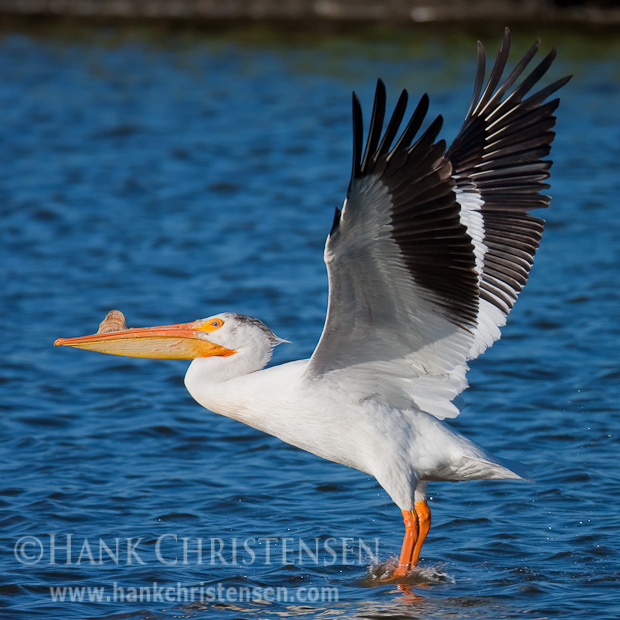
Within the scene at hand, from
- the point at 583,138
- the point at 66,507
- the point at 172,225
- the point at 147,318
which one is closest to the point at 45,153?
the point at 172,225

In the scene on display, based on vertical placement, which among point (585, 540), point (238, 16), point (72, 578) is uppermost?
point (238, 16)

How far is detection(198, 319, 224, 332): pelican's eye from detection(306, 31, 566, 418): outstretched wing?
687mm

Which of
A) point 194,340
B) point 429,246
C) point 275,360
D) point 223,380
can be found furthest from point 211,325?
point 275,360

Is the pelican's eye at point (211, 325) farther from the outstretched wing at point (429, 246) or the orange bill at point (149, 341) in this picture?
the outstretched wing at point (429, 246)

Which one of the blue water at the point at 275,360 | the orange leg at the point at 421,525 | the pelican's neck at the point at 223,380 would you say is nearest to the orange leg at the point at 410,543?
the orange leg at the point at 421,525

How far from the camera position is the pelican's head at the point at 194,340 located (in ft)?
19.3

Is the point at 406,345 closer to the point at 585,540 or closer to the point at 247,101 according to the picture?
the point at 585,540

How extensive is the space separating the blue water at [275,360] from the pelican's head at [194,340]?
3.30 ft

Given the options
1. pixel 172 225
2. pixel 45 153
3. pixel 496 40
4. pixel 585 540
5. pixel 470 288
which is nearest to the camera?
pixel 470 288

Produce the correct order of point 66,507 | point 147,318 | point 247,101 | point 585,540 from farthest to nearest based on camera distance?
point 247,101
point 147,318
point 66,507
point 585,540

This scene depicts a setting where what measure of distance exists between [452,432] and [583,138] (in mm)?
9543

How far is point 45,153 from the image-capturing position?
46.9 ft

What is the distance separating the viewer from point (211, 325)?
5957mm

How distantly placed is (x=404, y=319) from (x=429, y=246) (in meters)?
0.54
